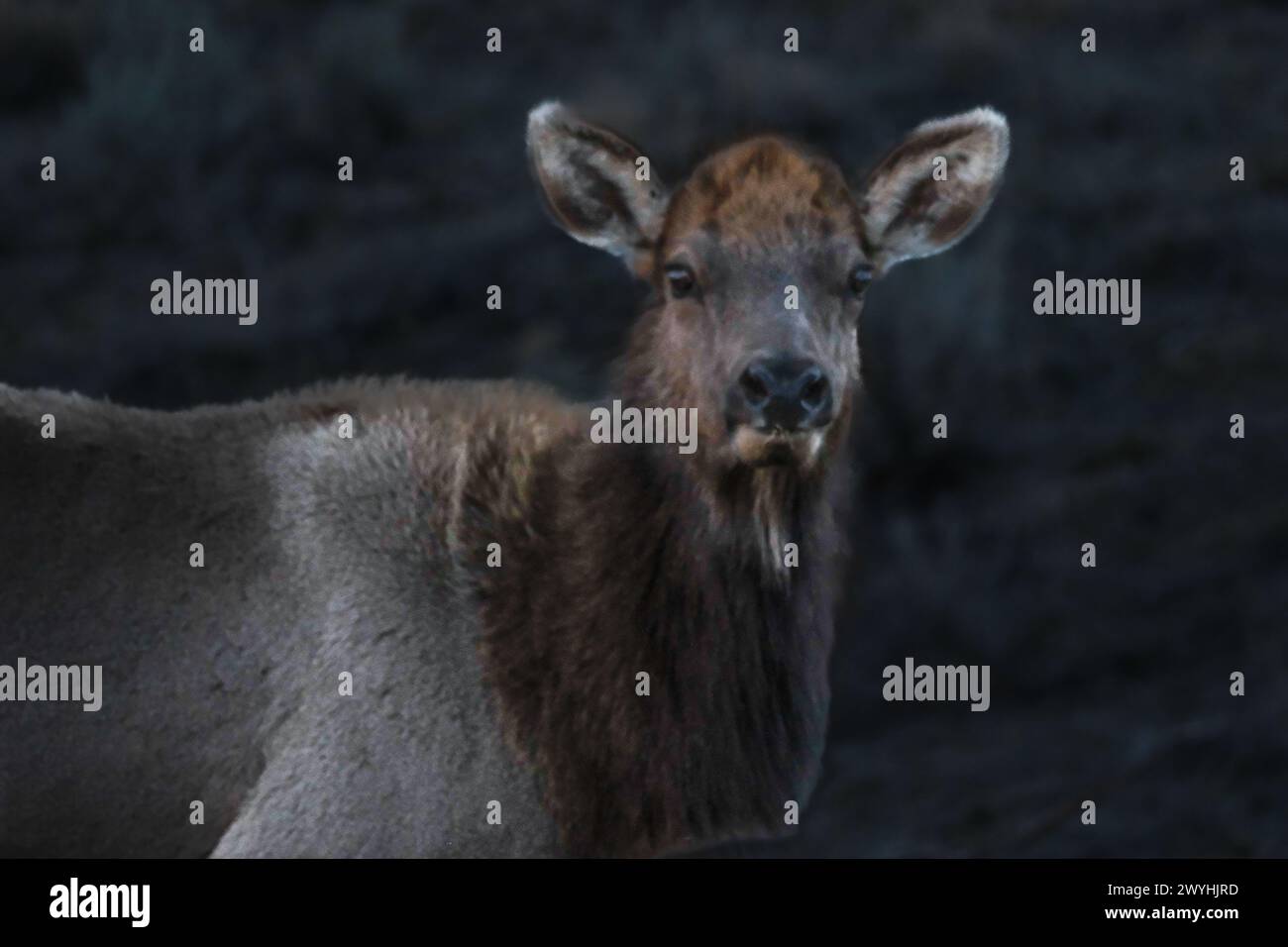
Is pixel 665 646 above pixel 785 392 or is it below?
below

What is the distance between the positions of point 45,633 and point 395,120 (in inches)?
441

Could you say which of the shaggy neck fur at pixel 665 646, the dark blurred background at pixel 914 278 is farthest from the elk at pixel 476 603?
the dark blurred background at pixel 914 278

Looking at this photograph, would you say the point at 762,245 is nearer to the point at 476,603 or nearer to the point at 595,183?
the point at 595,183

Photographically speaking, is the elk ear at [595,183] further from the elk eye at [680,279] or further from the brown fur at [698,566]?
the elk eye at [680,279]

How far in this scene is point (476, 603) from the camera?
279 inches

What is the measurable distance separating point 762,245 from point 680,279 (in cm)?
31

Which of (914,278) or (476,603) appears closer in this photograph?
(476,603)

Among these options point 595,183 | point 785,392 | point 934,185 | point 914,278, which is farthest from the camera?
point 914,278

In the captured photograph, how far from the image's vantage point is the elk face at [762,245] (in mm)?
6703

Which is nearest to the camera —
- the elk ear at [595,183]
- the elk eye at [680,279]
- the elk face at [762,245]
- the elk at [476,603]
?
the elk face at [762,245]

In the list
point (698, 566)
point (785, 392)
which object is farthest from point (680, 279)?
A: point (698, 566)

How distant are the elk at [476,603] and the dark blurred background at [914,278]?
4.51 meters

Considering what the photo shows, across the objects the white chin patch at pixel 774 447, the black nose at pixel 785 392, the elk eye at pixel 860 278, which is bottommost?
the white chin patch at pixel 774 447
